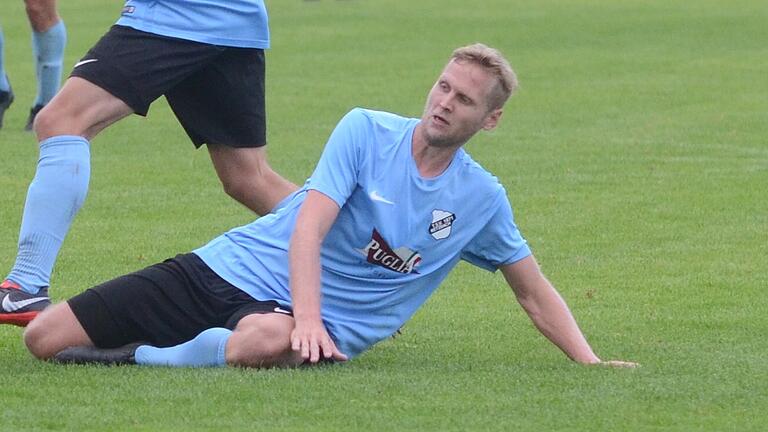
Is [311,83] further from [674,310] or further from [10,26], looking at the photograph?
[674,310]

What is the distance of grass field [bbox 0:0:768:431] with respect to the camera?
521 cm

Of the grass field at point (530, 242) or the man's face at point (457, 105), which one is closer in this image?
the grass field at point (530, 242)

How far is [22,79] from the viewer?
59.5 feet

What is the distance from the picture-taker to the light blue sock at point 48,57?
1286 centimetres

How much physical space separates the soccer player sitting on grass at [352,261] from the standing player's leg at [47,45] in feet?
22.7

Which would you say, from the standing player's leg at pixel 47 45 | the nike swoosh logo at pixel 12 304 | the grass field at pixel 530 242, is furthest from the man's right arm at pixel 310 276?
the standing player's leg at pixel 47 45

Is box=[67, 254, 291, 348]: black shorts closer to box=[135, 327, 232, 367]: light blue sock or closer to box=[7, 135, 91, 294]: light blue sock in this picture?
box=[135, 327, 232, 367]: light blue sock

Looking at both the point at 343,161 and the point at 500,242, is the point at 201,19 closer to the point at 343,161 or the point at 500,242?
the point at 343,161

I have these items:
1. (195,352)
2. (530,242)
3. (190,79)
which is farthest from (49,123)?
(530,242)

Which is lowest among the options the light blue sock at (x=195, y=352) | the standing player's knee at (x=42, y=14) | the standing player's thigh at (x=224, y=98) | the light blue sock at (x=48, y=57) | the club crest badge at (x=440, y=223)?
the light blue sock at (x=48, y=57)

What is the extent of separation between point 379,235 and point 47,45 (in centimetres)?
745

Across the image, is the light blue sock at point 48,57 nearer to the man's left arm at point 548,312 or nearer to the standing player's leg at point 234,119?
the standing player's leg at point 234,119

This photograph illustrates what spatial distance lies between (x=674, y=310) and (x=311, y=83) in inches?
422

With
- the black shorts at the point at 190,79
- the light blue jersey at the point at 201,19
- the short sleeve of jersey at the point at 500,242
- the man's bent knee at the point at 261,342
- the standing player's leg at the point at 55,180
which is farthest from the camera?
the light blue jersey at the point at 201,19
